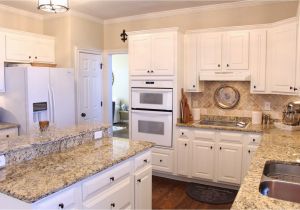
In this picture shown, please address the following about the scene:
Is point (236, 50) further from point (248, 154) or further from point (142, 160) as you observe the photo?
point (142, 160)

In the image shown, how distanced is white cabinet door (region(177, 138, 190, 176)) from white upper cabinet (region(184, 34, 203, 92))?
→ 82cm

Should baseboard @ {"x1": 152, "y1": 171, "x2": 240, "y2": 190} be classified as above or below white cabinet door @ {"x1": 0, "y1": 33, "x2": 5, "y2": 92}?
below

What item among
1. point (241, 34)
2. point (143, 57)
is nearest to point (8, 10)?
point (143, 57)

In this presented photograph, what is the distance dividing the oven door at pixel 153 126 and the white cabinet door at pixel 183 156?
6.5 inches

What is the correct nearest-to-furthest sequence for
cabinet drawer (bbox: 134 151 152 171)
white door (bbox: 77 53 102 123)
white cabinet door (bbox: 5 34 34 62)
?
cabinet drawer (bbox: 134 151 152 171) < white cabinet door (bbox: 5 34 34 62) < white door (bbox: 77 53 102 123)

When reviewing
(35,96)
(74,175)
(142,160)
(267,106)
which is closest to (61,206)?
(74,175)

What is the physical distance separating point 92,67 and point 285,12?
3239mm

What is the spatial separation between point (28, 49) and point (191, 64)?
8.36 feet

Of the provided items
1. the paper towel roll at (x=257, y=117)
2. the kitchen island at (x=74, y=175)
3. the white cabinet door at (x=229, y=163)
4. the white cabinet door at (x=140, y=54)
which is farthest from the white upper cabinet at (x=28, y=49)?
the paper towel roll at (x=257, y=117)

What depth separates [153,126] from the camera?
4.21 m

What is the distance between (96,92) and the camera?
16.8 ft

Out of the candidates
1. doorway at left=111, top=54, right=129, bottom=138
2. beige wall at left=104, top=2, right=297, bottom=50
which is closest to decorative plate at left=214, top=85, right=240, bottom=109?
beige wall at left=104, top=2, right=297, bottom=50

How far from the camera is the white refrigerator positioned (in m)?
3.77

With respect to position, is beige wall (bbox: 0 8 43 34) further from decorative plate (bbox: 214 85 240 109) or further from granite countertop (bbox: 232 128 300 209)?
granite countertop (bbox: 232 128 300 209)
